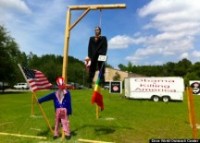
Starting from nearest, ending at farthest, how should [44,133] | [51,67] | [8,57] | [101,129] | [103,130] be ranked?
[44,133]
[103,130]
[101,129]
[8,57]
[51,67]

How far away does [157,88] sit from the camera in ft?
165

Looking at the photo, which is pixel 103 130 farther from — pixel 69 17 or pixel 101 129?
pixel 69 17

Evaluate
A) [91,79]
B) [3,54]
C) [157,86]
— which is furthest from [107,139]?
[3,54]

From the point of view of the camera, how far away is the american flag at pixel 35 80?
14.1 metres

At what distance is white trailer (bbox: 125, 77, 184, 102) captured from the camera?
162 feet

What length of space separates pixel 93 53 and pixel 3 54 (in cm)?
6726

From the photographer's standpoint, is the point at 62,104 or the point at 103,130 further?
the point at 103,130

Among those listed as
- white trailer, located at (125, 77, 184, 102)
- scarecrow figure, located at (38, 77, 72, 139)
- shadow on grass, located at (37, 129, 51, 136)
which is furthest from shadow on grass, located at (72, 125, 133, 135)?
white trailer, located at (125, 77, 184, 102)

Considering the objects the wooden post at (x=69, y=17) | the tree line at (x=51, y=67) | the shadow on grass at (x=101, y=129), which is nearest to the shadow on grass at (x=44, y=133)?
the shadow on grass at (x=101, y=129)

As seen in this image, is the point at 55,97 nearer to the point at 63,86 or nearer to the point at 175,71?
the point at 63,86

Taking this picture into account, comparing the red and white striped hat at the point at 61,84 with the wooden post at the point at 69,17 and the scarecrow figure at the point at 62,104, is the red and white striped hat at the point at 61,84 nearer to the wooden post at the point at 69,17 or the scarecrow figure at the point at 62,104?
the scarecrow figure at the point at 62,104

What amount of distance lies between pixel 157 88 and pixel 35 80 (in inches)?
1465

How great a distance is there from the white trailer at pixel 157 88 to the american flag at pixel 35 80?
3579 centimetres

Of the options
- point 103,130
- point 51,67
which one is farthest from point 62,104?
point 51,67
